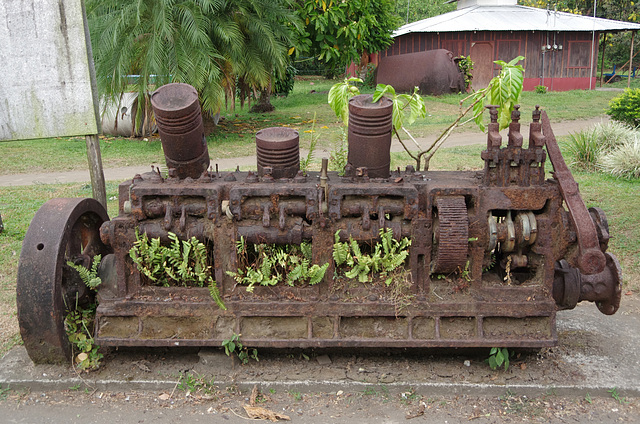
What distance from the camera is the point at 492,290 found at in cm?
397

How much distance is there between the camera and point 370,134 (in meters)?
4.24

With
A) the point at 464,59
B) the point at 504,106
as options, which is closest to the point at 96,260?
the point at 504,106

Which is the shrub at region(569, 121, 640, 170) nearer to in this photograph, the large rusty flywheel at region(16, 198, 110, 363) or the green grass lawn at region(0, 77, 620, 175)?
the green grass lawn at region(0, 77, 620, 175)

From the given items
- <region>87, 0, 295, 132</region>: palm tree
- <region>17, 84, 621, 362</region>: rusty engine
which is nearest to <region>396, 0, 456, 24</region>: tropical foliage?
<region>87, 0, 295, 132</region>: palm tree

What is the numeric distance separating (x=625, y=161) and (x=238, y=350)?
8.33 metres

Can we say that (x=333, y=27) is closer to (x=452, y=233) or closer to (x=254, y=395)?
(x=452, y=233)

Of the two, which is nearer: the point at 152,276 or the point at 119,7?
the point at 152,276

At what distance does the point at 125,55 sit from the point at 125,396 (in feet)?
34.5

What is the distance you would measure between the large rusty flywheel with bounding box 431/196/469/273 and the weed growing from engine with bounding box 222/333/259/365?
4.73 ft

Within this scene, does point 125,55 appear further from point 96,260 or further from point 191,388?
point 191,388

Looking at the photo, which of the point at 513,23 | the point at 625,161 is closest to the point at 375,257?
the point at 625,161

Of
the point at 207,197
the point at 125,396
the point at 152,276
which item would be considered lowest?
the point at 125,396

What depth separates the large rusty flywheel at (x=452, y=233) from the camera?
3.79 m

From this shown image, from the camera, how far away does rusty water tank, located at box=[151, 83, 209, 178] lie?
4.12m
